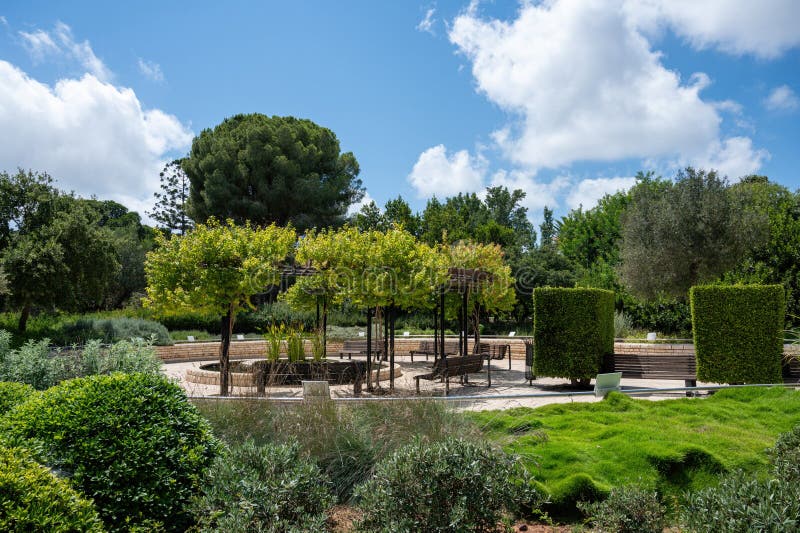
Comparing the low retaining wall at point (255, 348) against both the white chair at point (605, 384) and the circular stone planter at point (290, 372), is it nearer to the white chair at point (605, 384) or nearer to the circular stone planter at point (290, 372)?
the circular stone planter at point (290, 372)

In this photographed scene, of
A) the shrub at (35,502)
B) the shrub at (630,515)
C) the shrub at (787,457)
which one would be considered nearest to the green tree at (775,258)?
the shrub at (787,457)

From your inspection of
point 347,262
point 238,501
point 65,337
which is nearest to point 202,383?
point 347,262

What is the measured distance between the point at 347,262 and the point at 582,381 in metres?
5.20

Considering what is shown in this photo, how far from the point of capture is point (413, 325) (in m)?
25.5

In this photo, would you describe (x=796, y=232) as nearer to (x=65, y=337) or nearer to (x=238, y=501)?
(x=238, y=501)

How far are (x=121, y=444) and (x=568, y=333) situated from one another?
8.62m

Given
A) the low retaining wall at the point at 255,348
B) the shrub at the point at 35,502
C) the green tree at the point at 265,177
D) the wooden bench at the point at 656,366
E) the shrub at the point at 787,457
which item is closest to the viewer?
the shrub at the point at 35,502

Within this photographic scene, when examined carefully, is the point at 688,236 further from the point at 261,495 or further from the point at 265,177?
the point at 265,177

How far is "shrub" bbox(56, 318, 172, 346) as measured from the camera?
Answer: 1619cm

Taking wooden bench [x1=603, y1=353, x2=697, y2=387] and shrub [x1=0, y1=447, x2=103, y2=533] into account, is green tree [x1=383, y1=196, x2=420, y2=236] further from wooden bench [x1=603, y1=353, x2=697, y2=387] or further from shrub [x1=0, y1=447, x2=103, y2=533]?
shrub [x1=0, y1=447, x2=103, y2=533]

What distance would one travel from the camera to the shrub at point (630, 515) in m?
3.24

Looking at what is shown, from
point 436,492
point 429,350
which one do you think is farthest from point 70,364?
point 429,350

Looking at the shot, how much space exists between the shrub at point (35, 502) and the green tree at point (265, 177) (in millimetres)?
26787

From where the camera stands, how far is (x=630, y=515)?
3289 millimetres
